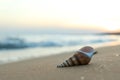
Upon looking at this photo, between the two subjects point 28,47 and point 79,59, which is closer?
point 79,59

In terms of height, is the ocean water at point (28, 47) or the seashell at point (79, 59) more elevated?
the seashell at point (79, 59)

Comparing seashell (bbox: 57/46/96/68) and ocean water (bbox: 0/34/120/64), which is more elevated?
seashell (bbox: 57/46/96/68)

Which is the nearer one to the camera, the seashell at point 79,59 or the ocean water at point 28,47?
the seashell at point 79,59

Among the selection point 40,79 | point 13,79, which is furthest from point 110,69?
point 13,79

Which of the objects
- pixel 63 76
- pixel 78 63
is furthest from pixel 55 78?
pixel 78 63

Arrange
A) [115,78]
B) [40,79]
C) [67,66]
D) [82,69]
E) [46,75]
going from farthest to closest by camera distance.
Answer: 1. [67,66]
2. [82,69]
3. [46,75]
4. [40,79]
5. [115,78]

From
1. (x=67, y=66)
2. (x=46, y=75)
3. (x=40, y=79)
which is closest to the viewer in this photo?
Result: (x=40, y=79)

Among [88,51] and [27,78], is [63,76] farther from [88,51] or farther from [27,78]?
[88,51]

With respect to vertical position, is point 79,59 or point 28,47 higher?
point 79,59

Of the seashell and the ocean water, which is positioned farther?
the ocean water

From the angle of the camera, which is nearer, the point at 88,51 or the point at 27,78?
the point at 27,78
